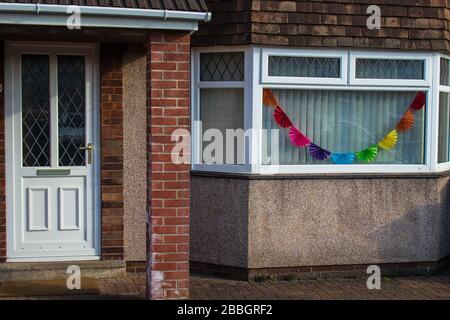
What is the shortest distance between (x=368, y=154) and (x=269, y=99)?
1.32 metres

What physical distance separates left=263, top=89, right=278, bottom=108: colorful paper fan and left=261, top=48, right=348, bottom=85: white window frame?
0.48ft

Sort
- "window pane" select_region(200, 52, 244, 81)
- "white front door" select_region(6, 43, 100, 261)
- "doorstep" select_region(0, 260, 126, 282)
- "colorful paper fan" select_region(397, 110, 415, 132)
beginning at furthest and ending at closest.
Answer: "colorful paper fan" select_region(397, 110, 415, 132) → "window pane" select_region(200, 52, 244, 81) → "white front door" select_region(6, 43, 100, 261) → "doorstep" select_region(0, 260, 126, 282)

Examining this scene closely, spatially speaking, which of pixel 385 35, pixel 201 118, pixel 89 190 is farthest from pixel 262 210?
pixel 385 35

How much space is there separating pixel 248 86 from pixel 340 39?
3.67 ft

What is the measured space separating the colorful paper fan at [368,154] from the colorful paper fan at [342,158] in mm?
85

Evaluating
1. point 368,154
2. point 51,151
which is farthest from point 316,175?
point 51,151

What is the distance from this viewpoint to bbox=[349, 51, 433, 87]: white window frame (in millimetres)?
7496

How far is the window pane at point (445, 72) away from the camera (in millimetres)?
7997

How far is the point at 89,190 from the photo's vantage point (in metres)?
7.29

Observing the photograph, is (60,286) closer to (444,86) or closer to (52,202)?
(52,202)

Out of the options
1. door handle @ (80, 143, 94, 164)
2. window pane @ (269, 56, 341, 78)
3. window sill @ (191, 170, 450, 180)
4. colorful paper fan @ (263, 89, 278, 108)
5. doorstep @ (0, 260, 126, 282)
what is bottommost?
doorstep @ (0, 260, 126, 282)

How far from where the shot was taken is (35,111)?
7168 millimetres

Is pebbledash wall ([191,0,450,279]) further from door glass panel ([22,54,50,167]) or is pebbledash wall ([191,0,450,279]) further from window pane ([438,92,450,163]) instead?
door glass panel ([22,54,50,167])

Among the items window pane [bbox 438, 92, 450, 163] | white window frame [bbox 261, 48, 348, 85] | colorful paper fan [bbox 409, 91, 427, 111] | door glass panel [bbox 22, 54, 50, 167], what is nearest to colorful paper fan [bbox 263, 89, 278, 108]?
white window frame [bbox 261, 48, 348, 85]
